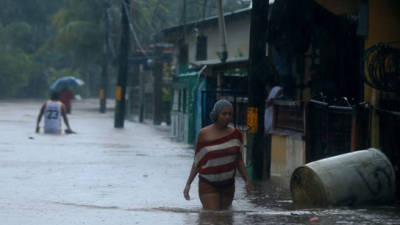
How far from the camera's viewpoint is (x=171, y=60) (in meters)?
35.6

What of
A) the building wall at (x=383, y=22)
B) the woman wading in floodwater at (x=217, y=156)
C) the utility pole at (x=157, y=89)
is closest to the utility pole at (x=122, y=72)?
the utility pole at (x=157, y=89)

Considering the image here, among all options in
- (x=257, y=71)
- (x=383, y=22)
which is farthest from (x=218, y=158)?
(x=383, y=22)

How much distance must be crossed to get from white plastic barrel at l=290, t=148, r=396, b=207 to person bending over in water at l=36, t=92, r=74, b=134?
14.5m

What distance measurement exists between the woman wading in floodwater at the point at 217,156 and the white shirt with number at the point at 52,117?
14.4 metres

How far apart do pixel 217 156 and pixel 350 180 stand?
1.44m

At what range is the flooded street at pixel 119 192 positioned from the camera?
766 cm

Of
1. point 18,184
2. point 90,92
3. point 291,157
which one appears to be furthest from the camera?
point 90,92

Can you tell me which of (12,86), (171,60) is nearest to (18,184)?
(171,60)

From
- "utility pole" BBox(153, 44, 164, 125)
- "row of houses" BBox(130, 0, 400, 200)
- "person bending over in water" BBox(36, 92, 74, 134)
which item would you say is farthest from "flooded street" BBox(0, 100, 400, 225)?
"utility pole" BBox(153, 44, 164, 125)

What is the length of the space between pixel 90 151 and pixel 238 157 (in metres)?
9.88

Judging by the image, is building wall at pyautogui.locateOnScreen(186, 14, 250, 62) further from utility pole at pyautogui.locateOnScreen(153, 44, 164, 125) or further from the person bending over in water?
the person bending over in water

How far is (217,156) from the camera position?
815cm

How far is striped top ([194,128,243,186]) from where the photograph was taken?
8141 mm

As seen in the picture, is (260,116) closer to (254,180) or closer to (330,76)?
(254,180)
